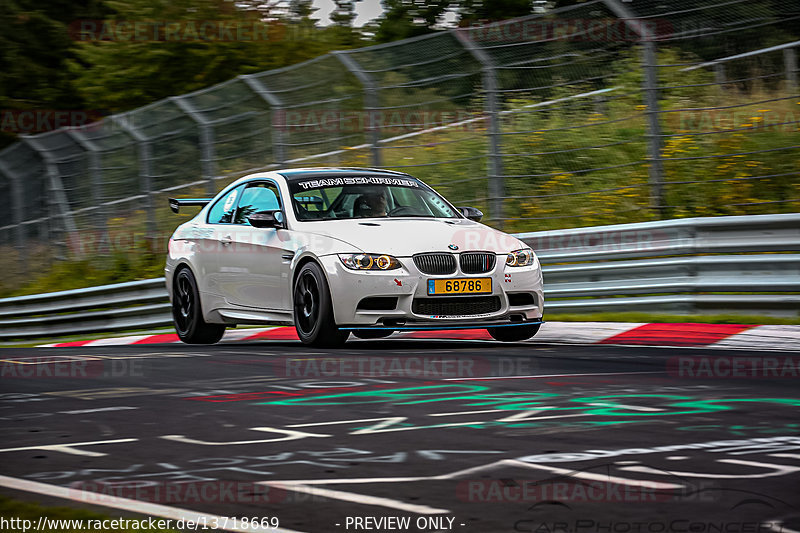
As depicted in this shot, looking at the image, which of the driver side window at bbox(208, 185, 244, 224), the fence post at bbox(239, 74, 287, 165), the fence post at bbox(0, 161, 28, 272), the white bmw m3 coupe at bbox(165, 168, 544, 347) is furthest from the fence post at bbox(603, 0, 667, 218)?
the fence post at bbox(0, 161, 28, 272)

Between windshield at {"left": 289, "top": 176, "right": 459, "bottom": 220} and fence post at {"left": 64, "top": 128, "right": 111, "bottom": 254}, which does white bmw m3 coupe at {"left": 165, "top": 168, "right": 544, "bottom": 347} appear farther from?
fence post at {"left": 64, "top": 128, "right": 111, "bottom": 254}

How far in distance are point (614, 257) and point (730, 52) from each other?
300cm

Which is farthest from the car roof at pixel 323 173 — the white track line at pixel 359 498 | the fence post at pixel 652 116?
the white track line at pixel 359 498

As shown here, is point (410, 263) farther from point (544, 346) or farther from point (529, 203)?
point (529, 203)

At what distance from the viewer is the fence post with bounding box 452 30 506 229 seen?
43.9ft

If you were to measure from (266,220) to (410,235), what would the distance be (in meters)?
1.39

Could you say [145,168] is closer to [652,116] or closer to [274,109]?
[274,109]

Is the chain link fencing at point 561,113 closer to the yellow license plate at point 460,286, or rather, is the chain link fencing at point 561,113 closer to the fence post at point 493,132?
the fence post at point 493,132

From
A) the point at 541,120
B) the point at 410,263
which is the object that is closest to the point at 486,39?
the point at 541,120

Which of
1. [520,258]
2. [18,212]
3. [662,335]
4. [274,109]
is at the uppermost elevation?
[274,109]

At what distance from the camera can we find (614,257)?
468 inches

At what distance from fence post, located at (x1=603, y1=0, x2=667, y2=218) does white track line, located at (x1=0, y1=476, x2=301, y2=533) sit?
852cm

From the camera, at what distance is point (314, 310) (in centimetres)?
989

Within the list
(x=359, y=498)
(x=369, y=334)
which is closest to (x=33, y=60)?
(x=369, y=334)
